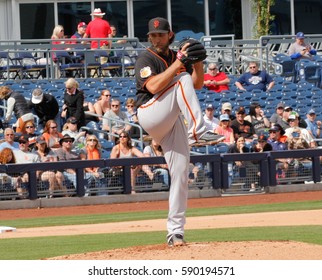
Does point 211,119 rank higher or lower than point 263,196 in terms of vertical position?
higher

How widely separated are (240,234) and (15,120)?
9246mm

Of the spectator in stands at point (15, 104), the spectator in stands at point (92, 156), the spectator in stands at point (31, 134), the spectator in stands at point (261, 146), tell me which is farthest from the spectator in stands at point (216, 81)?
the spectator in stands at point (31, 134)

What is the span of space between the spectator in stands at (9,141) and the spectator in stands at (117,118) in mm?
2451

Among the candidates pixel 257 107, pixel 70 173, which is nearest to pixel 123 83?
pixel 257 107

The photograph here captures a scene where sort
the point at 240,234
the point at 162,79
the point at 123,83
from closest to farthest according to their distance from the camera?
the point at 162,79
the point at 240,234
the point at 123,83

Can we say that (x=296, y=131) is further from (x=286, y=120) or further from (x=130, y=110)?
(x=130, y=110)

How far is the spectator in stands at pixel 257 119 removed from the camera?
21719 millimetres

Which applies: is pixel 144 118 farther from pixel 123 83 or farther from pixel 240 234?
pixel 123 83

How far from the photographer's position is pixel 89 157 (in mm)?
19578

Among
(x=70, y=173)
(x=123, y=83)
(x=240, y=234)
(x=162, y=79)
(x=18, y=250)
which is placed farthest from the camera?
(x=123, y=83)

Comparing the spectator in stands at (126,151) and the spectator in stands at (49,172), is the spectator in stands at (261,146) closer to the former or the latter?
the spectator in stands at (126,151)

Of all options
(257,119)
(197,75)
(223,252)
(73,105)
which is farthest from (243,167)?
(223,252)

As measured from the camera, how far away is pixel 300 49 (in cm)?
2745

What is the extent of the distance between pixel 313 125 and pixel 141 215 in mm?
6639
